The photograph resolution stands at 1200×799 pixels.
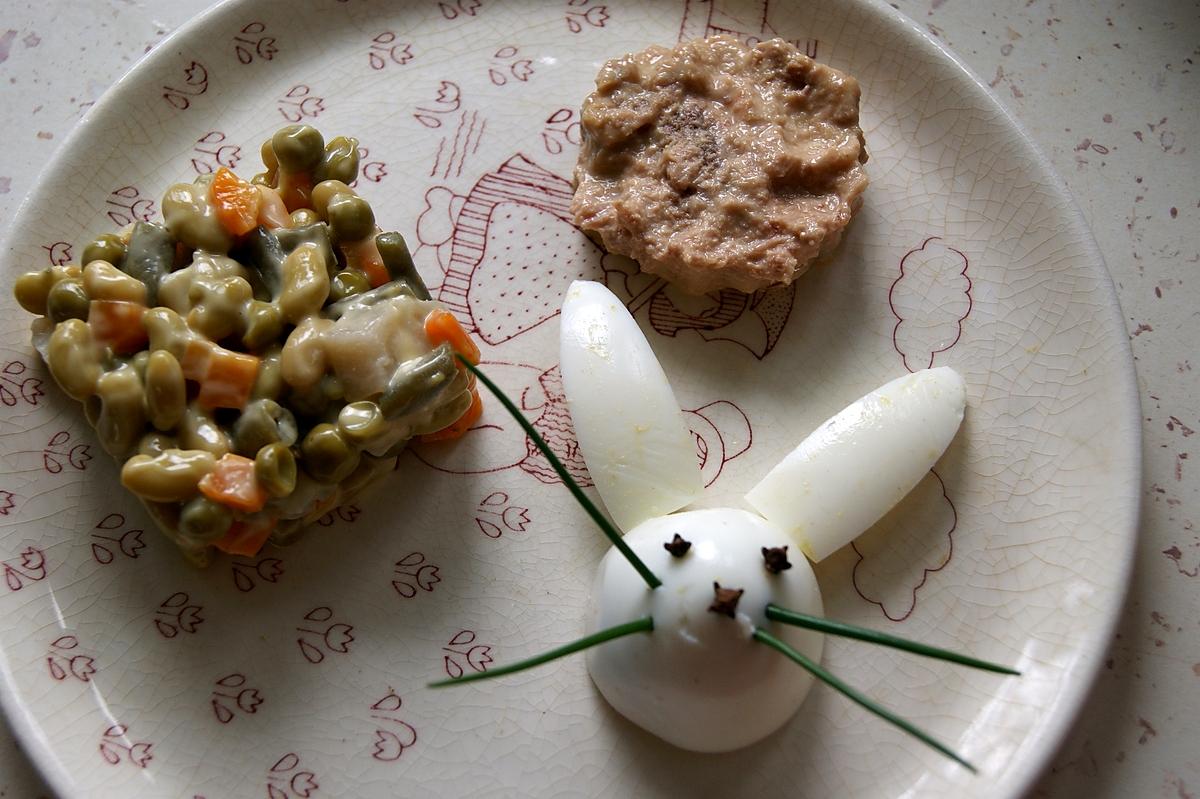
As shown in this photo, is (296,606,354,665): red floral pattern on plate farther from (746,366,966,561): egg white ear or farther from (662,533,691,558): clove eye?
(746,366,966,561): egg white ear

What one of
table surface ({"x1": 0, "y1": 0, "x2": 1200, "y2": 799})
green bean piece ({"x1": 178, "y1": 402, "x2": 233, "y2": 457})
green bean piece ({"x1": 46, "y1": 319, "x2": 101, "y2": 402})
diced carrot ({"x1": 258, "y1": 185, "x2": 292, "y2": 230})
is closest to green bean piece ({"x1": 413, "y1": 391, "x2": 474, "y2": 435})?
green bean piece ({"x1": 178, "y1": 402, "x2": 233, "y2": 457})

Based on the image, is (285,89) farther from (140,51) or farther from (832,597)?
(832,597)

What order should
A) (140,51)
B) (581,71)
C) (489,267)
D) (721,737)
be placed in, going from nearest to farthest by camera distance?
(721,737), (489,267), (581,71), (140,51)

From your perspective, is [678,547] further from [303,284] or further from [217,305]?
[217,305]

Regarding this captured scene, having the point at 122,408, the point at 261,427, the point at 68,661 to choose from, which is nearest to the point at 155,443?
the point at 122,408

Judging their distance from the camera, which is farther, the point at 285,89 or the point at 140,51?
the point at 140,51

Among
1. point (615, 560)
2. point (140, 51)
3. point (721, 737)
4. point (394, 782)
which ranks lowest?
point (394, 782)

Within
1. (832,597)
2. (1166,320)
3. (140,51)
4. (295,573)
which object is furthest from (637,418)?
(140,51)
